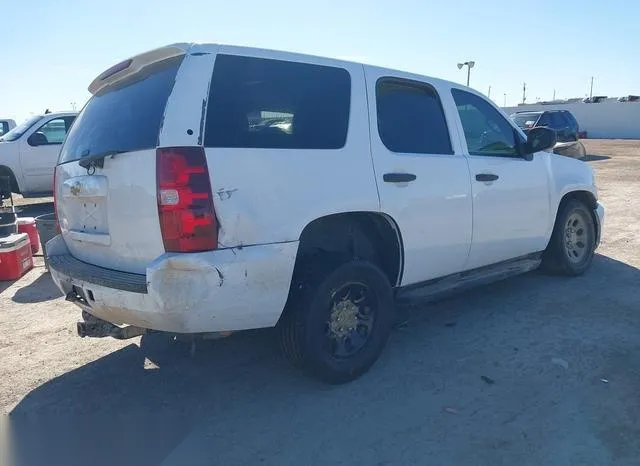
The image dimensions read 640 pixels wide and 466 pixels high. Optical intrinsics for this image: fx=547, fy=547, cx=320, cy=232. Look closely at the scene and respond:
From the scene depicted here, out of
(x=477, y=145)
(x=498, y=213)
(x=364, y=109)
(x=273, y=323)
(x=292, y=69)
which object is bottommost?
(x=273, y=323)

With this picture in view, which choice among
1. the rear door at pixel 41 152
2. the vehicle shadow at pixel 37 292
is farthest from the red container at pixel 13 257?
the rear door at pixel 41 152

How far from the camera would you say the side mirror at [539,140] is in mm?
4941

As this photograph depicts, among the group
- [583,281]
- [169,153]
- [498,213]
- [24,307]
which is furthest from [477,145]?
[24,307]

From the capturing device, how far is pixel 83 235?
138 inches

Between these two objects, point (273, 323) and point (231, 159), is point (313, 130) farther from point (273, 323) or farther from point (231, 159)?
point (273, 323)

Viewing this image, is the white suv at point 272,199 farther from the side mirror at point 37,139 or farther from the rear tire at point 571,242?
the side mirror at point 37,139

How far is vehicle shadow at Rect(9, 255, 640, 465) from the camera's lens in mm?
2957

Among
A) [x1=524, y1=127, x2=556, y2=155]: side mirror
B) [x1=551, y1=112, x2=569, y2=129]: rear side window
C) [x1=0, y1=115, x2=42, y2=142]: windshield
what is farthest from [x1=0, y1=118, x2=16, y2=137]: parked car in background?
[x1=551, y1=112, x2=569, y2=129]: rear side window

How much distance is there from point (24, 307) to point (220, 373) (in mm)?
2810

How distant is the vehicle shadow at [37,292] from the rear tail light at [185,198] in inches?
143

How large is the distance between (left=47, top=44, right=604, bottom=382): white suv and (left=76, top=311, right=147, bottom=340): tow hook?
0.04ft

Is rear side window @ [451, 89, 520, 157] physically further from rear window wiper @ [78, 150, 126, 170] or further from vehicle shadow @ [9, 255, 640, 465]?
rear window wiper @ [78, 150, 126, 170]

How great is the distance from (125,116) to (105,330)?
1.39 metres

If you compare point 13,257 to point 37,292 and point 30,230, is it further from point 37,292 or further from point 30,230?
point 30,230
